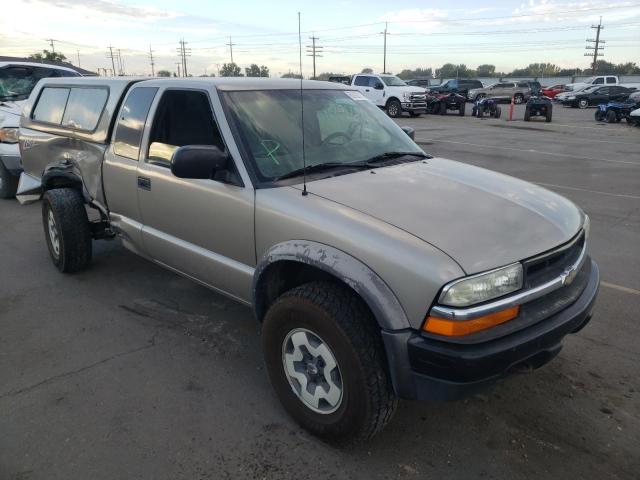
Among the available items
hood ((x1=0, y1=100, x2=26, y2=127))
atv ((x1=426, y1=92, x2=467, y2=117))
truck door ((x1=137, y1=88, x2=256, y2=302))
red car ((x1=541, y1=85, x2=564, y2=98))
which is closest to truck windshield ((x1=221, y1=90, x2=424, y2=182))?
truck door ((x1=137, y1=88, x2=256, y2=302))

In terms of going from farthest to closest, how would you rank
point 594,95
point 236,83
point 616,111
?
point 594,95 → point 616,111 → point 236,83

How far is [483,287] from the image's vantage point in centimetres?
216

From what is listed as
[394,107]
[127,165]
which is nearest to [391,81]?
[394,107]

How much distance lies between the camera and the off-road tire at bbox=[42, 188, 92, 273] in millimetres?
4535

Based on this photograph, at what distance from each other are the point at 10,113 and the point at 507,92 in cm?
3803

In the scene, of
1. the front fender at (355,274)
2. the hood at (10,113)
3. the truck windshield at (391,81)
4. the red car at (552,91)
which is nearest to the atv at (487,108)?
the truck windshield at (391,81)

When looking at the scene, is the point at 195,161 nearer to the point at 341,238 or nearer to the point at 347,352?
the point at 341,238

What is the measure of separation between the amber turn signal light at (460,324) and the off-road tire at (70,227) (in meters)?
3.60

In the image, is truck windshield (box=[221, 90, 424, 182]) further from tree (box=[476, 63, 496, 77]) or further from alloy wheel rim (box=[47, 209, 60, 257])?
tree (box=[476, 63, 496, 77])

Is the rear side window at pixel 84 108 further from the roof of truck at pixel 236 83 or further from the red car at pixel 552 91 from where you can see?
the red car at pixel 552 91

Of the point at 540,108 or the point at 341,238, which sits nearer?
the point at 341,238

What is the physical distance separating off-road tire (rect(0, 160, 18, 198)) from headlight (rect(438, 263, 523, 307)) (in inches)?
309

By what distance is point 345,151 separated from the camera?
3.31 meters

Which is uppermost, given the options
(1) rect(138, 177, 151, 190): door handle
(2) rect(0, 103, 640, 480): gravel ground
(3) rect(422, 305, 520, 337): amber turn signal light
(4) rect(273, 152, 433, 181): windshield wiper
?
(4) rect(273, 152, 433, 181): windshield wiper
